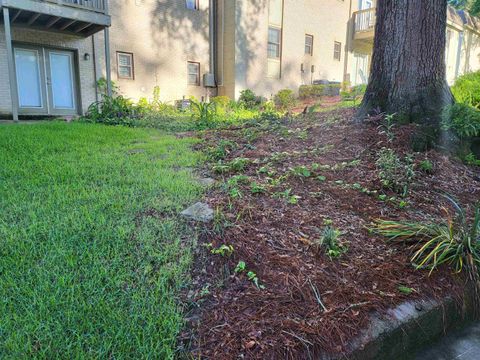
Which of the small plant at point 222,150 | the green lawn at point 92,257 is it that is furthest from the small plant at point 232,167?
the small plant at point 222,150

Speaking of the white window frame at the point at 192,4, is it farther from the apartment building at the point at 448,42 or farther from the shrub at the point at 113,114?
the apartment building at the point at 448,42

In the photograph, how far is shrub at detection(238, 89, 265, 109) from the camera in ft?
47.4

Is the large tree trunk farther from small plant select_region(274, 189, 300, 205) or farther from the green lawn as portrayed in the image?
the green lawn

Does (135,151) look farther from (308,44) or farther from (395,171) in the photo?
(308,44)

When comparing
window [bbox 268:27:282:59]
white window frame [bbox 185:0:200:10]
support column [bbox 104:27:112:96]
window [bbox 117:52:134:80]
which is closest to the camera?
support column [bbox 104:27:112:96]

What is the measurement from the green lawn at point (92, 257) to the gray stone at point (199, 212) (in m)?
0.09

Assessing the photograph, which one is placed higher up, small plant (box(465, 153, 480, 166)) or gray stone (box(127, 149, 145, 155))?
gray stone (box(127, 149, 145, 155))

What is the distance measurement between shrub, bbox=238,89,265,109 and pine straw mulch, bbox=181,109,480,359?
10.6m

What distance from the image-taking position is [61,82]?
11.3 m

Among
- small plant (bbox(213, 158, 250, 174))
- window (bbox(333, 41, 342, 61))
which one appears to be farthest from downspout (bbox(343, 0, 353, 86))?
small plant (bbox(213, 158, 250, 174))

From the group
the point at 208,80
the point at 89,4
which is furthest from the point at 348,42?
the point at 89,4

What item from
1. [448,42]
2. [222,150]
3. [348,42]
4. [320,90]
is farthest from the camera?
[448,42]

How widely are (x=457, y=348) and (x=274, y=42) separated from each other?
15.8m

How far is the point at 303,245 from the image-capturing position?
8.27 ft
